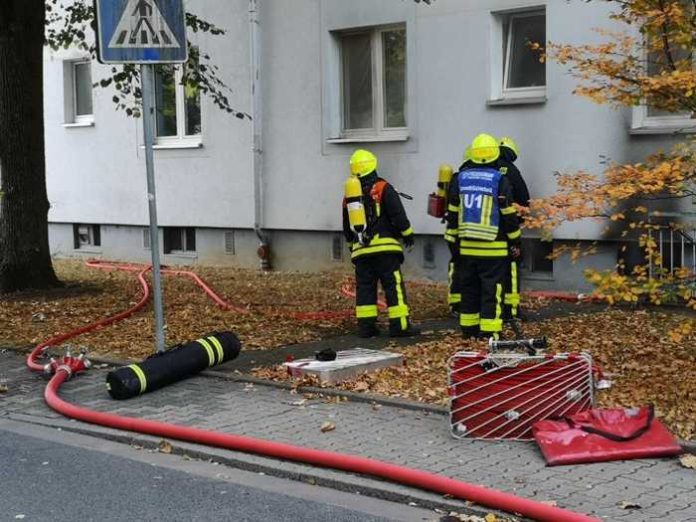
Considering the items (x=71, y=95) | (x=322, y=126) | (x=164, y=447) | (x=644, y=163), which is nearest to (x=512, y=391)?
(x=644, y=163)

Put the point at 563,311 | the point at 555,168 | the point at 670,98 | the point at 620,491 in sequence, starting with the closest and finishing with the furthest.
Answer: the point at 620,491
the point at 670,98
the point at 563,311
the point at 555,168

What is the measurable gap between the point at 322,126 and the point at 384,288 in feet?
17.8

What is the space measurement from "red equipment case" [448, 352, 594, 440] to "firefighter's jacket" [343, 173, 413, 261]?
11.4ft

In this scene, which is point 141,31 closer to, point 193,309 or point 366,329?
point 366,329

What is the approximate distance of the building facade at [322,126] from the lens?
12289mm

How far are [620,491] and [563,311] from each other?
6026 millimetres

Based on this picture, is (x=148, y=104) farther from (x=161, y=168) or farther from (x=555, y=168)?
(x=161, y=168)

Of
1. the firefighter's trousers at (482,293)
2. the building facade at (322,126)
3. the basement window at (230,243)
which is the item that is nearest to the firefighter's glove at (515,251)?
the firefighter's trousers at (482,293)

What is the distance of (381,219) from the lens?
31.9ft

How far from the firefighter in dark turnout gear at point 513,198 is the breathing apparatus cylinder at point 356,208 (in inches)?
57.0

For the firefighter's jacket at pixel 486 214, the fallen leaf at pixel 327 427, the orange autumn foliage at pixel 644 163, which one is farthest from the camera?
the firefighter's jacket at pixel 486 214

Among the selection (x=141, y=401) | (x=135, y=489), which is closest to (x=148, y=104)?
(x=141, y=401)

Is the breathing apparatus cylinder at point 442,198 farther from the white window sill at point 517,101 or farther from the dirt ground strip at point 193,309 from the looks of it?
the white window sill at point 517,101

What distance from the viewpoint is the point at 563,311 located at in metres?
11.2
